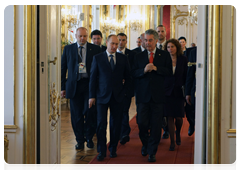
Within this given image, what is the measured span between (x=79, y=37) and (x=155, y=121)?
171cm

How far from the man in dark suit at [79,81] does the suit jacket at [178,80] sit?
1.18m

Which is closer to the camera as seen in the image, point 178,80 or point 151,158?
Result: point 151,158

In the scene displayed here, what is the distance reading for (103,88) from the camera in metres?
3.92

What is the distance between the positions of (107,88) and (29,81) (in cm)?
140

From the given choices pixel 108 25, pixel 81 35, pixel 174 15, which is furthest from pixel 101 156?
pixel 174 15

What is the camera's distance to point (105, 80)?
391 centimetres

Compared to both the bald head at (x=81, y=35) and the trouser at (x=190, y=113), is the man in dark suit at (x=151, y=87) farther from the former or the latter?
the trouser at (x=190, y=113)

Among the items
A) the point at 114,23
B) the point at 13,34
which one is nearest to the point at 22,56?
the point at 13,34

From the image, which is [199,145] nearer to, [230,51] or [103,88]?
[230,51]

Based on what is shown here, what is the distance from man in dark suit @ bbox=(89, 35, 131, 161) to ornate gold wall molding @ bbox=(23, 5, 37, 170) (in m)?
1.32

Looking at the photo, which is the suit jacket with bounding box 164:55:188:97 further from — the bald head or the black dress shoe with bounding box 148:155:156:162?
the bald head

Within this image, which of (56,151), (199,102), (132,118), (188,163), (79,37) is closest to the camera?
(199,102)

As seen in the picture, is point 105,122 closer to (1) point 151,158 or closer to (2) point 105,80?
(2) point 105,80

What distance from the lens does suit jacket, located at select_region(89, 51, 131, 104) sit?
3.90 m
